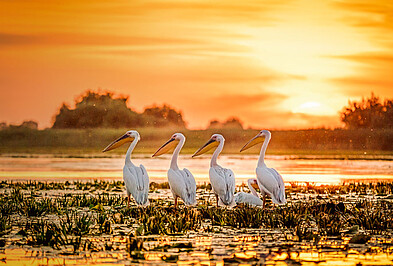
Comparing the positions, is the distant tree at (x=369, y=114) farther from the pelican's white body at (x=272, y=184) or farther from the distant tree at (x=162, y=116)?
the pelican's white body at (x=272, y=184)

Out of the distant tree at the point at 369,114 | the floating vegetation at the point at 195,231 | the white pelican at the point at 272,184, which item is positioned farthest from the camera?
the distant tree at the point at 369,114

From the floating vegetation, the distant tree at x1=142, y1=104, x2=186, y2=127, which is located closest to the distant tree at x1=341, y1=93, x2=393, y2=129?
the distant tree at x1=142, y1=104, x2=186, y2=127

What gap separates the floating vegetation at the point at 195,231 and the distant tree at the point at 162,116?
4808 cm

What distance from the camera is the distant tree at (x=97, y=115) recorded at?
5934cm

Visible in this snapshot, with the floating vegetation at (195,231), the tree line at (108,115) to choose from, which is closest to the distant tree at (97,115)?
the tree line at (108,115)

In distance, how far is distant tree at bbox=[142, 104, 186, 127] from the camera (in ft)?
199

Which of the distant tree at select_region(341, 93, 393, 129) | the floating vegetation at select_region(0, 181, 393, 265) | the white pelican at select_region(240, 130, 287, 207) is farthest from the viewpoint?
the distant tree at select_region(341, 93, 393, 129)

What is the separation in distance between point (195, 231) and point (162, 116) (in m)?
52.8

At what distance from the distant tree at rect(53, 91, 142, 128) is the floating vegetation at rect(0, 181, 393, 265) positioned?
155 feet

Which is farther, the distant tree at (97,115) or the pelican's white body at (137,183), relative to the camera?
the distant tree at (97,115)

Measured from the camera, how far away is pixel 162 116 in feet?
203

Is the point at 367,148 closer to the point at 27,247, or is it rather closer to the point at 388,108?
the point at 388,108

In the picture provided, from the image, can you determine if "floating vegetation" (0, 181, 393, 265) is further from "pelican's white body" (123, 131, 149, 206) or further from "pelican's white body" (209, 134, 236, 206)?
"pelican's white body" (209, 134, 236, 206)

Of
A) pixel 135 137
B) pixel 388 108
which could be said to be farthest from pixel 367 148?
pixel 135 137
